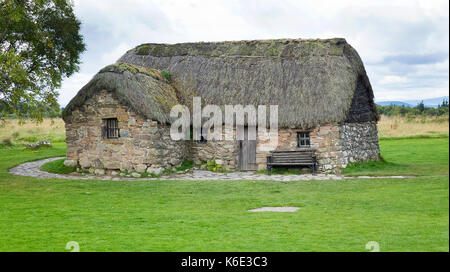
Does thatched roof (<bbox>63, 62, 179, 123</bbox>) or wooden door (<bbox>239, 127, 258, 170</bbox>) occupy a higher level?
thatched roof (<bbox>63, 62, 179, 123</bbox>)

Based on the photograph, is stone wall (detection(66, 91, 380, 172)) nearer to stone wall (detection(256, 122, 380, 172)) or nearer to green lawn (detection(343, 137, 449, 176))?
stone wall (detection(256, 122, 380, 172))

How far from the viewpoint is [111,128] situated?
23.9 m

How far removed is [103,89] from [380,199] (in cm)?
1329

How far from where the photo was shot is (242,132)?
24.4 metres

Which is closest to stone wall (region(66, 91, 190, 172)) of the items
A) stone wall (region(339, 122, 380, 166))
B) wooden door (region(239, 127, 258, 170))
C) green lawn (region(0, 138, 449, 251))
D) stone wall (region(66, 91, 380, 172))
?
stone wall (region(66, 91, 380, 172))

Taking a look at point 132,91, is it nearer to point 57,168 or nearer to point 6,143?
point 57,168

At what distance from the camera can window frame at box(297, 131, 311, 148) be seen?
77.6 ft

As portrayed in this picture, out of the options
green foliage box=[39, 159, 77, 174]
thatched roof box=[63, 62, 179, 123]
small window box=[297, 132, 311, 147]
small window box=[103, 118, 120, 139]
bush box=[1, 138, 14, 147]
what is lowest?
green foliage box=[39, 159, 77, 174]

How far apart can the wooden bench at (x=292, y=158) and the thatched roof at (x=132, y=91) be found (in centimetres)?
488

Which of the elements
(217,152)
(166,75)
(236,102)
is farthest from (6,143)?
(236,102)

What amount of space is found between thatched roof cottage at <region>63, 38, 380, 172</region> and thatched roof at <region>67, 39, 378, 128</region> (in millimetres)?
46

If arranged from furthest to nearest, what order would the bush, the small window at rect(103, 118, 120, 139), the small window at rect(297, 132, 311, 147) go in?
the bush < the small window at rect(103, 118, 120, 139) < the small window at rect(297, 132, 311, 147)

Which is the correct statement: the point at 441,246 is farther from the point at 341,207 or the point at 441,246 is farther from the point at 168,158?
the point at 168,158

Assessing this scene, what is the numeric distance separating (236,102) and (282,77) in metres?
2.39
